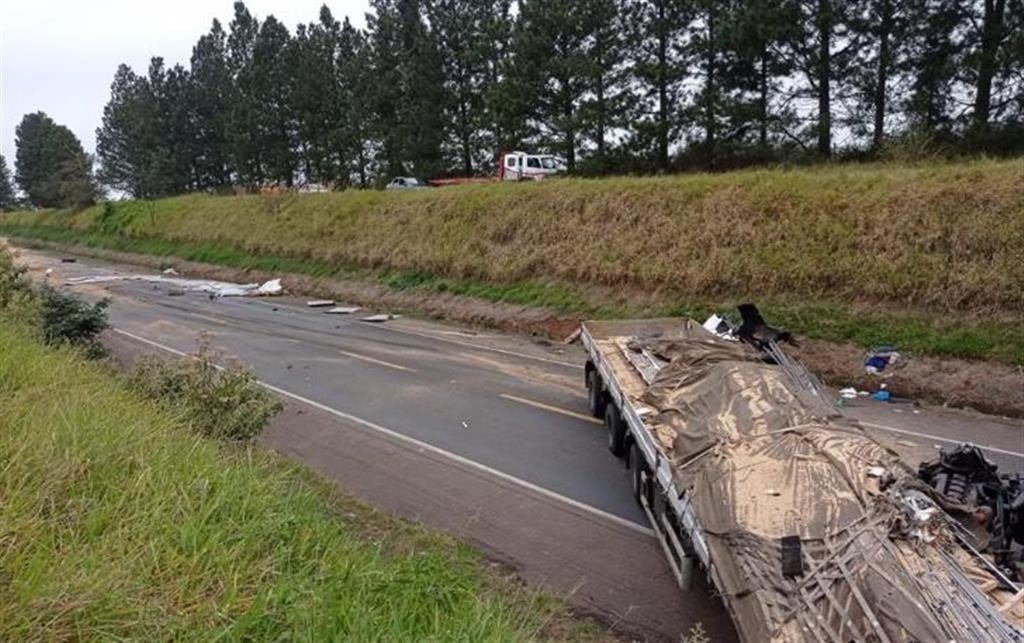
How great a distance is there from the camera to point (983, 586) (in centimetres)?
434

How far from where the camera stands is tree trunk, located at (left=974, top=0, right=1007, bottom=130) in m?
20.8

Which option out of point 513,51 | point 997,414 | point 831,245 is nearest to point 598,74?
point 513,51

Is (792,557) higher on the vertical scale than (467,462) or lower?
higher

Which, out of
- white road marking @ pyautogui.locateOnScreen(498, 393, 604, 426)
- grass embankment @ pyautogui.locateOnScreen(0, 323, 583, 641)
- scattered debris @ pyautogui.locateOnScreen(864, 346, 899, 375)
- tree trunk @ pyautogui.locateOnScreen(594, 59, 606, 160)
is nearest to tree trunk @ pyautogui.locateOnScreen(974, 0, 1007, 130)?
scattered debris @ pyautogui.locateOnScreen(864, 346, 899, 375)

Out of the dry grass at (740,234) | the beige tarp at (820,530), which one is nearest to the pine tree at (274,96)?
the dry grass at (740,234)

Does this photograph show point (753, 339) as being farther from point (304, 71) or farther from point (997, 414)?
point (304, 71)

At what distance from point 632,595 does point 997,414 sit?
9319mm

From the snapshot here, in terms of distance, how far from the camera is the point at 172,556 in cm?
364

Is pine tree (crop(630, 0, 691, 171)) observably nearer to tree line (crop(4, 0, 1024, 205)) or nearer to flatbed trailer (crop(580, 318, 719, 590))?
tree line (crop(4, 0, 1024, 205))

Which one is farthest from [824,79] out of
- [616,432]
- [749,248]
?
[616,432]

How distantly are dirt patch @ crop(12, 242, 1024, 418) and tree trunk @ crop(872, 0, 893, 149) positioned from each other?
489 inches

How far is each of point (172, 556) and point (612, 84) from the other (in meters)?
29.3

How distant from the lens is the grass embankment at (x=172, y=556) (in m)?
3.12

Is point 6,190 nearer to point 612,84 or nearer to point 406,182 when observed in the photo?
point 406,182
